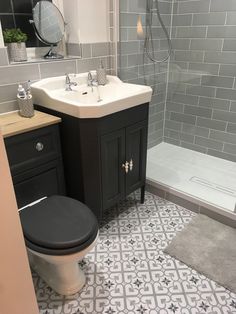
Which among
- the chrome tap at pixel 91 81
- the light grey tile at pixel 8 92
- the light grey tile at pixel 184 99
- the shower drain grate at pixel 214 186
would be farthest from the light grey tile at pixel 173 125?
Result: the light grey tile at pixel 8 92

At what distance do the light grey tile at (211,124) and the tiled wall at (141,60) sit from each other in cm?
42

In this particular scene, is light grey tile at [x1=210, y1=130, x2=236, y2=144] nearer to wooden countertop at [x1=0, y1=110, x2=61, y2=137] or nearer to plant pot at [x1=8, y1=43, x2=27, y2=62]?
wooden countertop at [x1=0, y1=110, x2=61, y2=137]

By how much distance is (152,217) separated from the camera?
199 cm

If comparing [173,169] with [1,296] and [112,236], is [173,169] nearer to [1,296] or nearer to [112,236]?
[112,236]

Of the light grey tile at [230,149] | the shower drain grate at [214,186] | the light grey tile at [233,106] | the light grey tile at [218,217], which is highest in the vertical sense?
the light grey tile at [233,106]

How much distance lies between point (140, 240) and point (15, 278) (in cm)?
103

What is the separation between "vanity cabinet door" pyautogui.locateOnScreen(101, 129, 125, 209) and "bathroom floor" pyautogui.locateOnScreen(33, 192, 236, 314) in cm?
27

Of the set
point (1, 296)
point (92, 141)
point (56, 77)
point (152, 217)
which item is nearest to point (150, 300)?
point (152, 217)

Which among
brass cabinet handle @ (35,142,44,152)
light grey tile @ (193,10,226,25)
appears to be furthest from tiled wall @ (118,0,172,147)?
brass cabinet handle @ (35,142,44,152)

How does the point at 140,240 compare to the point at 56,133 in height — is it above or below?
below

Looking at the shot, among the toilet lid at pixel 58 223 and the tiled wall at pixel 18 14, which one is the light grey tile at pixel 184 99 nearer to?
the tiled wall at pixel 18 14

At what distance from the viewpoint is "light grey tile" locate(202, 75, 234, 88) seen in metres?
2.41

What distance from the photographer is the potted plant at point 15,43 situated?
1.63m

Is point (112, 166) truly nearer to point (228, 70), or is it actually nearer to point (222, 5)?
point (228, 70)
